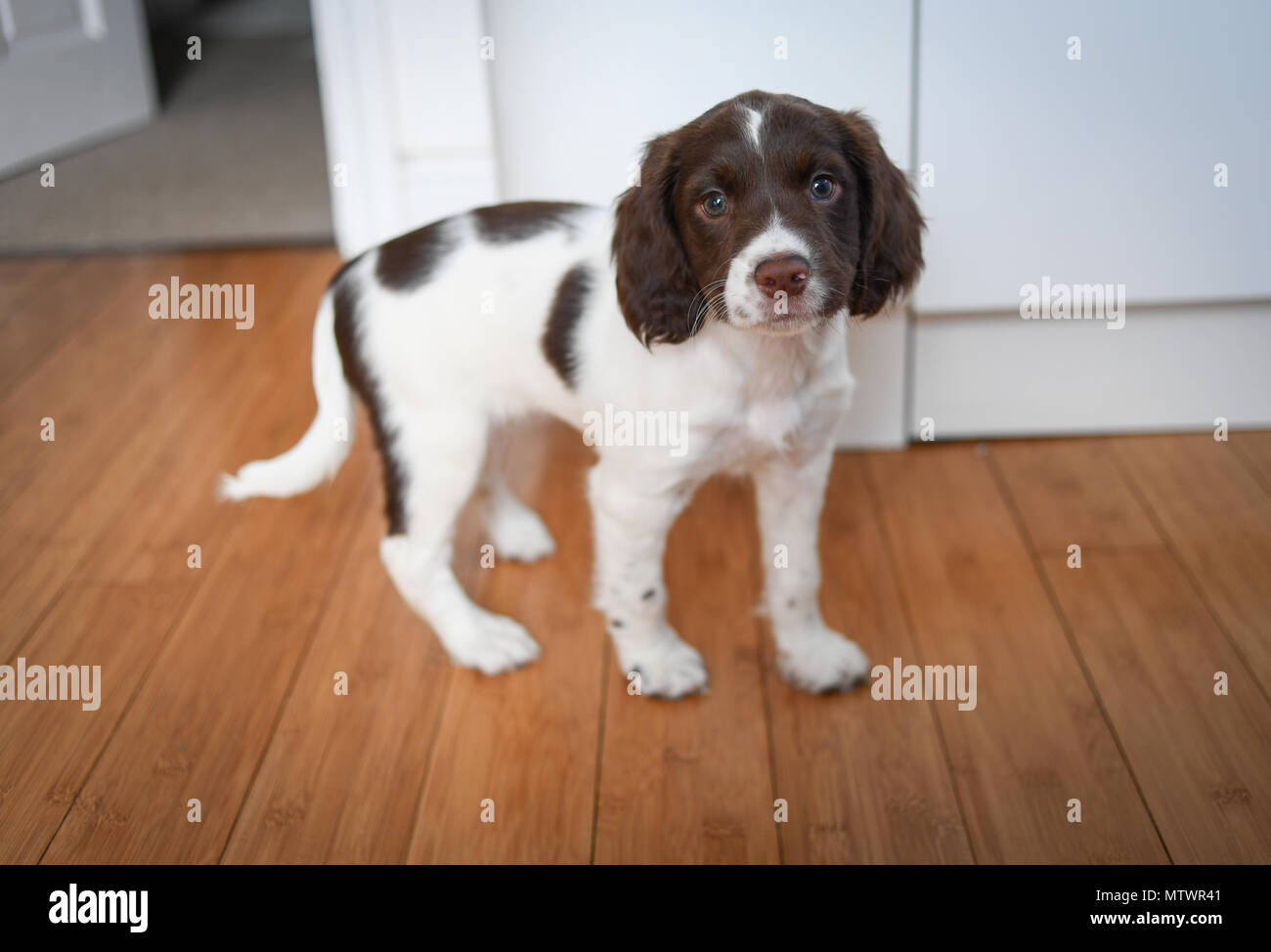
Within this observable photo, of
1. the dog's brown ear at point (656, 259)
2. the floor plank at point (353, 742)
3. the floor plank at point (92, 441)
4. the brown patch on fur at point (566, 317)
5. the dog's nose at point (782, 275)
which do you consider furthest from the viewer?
the floor plank at point (92, 441)

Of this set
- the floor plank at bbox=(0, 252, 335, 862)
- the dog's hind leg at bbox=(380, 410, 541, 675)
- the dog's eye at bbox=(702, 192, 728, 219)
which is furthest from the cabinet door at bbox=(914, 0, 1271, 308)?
the floor plank at bbox=(0, 252, 335, 862)

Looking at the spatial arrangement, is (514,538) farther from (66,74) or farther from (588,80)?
(66,74)

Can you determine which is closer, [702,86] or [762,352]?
[762,352]

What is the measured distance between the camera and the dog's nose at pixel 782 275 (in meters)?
1.47

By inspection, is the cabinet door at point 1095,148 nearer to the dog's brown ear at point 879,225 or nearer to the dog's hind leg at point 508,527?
the dog's brown ear at point 879,225

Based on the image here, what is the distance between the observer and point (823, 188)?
5.14 feet

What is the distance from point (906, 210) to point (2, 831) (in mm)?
1549

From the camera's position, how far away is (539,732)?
191cm

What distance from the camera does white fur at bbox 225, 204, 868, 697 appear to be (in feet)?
5.68

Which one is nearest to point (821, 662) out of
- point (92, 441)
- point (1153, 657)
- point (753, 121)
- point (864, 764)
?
point (864, 764)

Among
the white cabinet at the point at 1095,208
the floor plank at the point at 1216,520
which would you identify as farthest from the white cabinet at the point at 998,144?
the floor plank at the point at 1216,520
